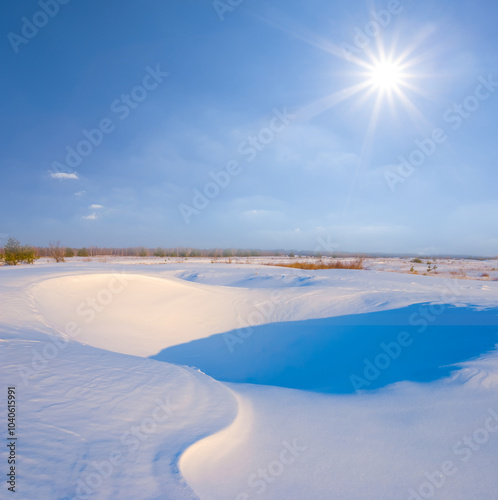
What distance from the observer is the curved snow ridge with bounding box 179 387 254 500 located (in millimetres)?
1633

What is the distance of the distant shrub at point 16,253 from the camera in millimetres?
12922

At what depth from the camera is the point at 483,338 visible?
11.5ft

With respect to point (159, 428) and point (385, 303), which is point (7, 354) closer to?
point (159, 428)

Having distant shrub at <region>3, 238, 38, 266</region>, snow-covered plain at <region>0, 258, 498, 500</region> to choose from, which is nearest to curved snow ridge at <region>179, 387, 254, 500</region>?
snow-covered plain at <region>0, 258, 498, 500</region>

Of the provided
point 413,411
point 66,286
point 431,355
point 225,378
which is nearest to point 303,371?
point 225,378

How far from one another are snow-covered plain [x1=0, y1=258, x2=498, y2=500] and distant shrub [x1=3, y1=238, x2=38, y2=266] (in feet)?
33.0

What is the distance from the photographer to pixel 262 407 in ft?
8.71

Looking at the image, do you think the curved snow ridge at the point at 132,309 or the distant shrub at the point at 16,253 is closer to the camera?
the curved snow ridge at the point at 132,309

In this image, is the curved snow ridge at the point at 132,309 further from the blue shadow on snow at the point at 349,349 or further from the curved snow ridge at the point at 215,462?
the curved snow ridge at the point at 215,462

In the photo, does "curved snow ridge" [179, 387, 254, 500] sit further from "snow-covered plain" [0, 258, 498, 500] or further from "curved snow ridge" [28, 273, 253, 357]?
"curved snow ridge" [28, 273, 253, 357]

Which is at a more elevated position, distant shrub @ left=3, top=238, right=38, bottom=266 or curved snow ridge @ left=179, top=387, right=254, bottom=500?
distant shrub @ left=3, top=238, right=38, bottom=266

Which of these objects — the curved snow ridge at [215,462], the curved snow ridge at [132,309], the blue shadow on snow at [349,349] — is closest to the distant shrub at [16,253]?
the curved snow ridge at [132,309]

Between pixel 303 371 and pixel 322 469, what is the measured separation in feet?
7.32

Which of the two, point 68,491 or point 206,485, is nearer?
point 68,491
